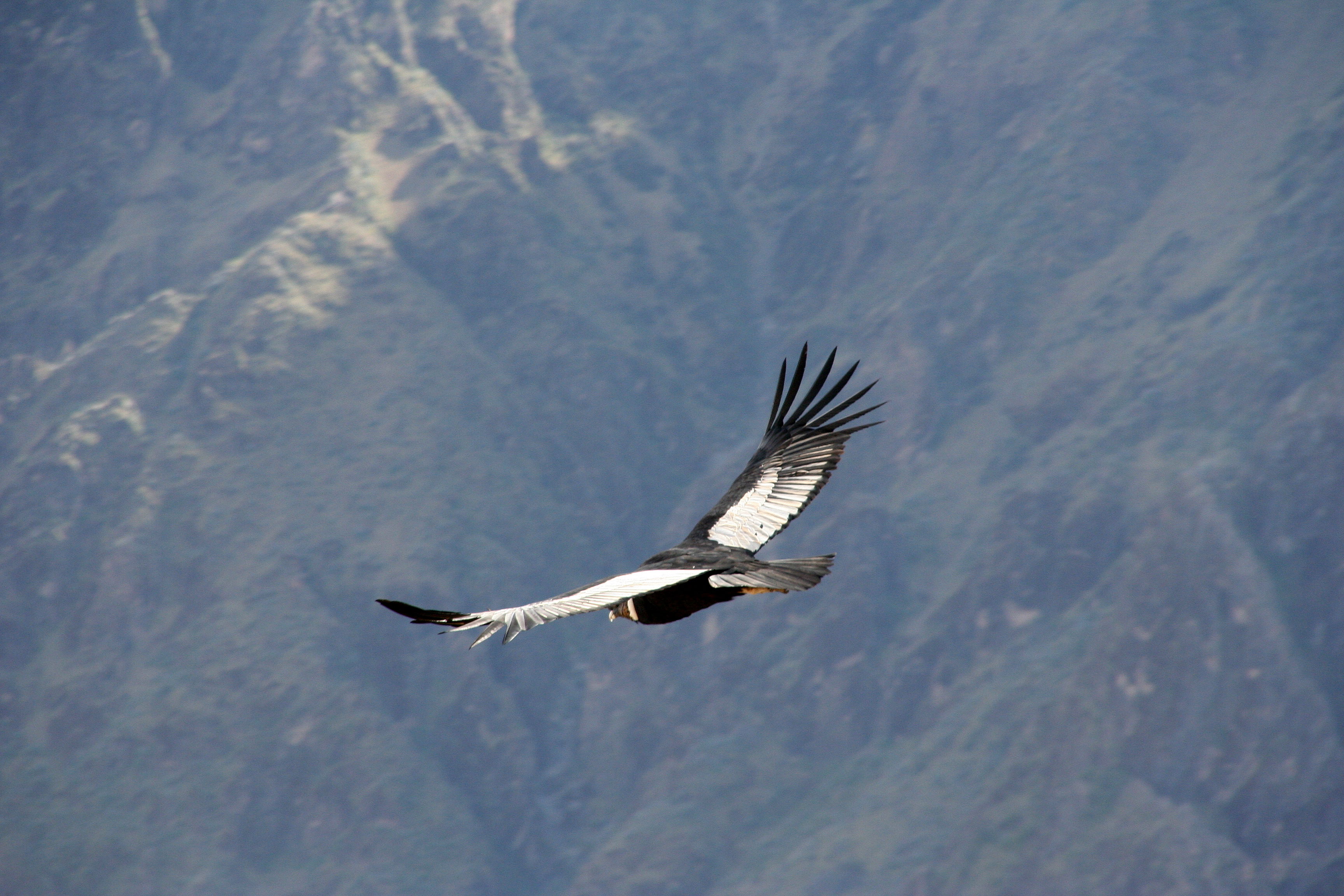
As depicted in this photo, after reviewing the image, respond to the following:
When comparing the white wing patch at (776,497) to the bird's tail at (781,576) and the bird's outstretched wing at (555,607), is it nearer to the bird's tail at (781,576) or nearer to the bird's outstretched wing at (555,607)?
the bird's tail at (781,576)

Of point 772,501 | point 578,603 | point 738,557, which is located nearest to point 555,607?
point 578,603

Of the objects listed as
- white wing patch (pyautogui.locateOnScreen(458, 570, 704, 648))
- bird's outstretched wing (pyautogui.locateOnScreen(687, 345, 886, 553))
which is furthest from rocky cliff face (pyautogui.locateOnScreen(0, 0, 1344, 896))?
white wing patch (pyautogui.locateOnScreen(458, 570, 704, 648))

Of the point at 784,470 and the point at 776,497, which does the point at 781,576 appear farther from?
the point at 784,470

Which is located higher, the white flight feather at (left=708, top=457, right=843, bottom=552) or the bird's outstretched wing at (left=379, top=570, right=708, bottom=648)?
the white flight feather at (left=708, top=457, right=843, bottom=552)

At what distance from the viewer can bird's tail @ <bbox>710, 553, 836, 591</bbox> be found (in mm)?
16031

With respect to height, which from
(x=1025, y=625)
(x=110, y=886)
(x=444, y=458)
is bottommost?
(x=1025, y=625)

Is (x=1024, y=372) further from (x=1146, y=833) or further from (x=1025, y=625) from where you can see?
(x=1146, y=833)

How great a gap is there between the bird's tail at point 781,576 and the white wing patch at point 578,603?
1.16 ft

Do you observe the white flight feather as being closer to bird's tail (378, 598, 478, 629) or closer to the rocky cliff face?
bird's tail (378, 598, 478, 629)

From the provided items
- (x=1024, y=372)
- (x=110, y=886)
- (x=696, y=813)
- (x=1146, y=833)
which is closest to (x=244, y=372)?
(x=110, y=886)

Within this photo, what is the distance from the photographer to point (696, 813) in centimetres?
16400

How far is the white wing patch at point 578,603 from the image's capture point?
559 inches

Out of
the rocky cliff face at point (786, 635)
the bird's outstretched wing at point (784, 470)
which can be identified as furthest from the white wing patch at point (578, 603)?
the rocky cliff face at point (786, 635)

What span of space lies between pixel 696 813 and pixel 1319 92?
121595 mm
